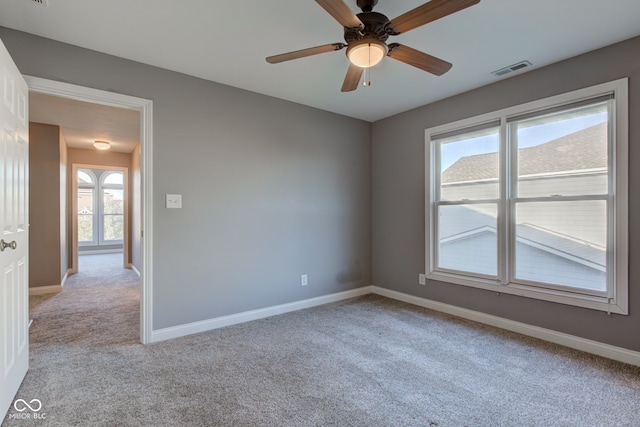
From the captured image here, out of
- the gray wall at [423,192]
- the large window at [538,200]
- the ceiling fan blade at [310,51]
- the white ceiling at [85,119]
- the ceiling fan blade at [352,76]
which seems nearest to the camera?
the ceiling fan blade at [310,51]

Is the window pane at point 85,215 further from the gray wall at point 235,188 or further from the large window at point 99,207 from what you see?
the gray wall at point 235,188

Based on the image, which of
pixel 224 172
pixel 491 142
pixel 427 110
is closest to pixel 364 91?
pixel 427 110

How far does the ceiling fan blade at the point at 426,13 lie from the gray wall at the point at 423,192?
1844 mm

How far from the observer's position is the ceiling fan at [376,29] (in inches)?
61.7

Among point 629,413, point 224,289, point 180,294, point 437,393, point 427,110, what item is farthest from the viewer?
point 427,110

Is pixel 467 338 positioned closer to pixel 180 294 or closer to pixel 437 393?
pixel 437 393

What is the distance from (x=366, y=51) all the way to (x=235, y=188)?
1.95m

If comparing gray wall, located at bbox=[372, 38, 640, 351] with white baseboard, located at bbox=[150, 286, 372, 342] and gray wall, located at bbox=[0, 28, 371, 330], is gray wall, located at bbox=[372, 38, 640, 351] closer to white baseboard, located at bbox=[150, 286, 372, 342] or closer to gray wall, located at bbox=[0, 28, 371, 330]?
gray wall, located at bbox=[0, 28, 371, 330]

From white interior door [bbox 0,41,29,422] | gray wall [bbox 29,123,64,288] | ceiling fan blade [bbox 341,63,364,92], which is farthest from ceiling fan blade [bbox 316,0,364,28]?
gray wall [bbox 29,123,64,288]

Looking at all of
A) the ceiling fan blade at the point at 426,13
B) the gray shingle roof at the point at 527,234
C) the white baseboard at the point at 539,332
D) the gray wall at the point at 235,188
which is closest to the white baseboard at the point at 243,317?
the gray wall at the point at 235,188

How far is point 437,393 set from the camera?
1.99 m

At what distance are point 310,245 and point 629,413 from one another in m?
2.92

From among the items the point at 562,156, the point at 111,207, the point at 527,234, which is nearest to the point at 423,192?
the point at 527,234

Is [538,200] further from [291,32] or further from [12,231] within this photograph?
[12,231]
